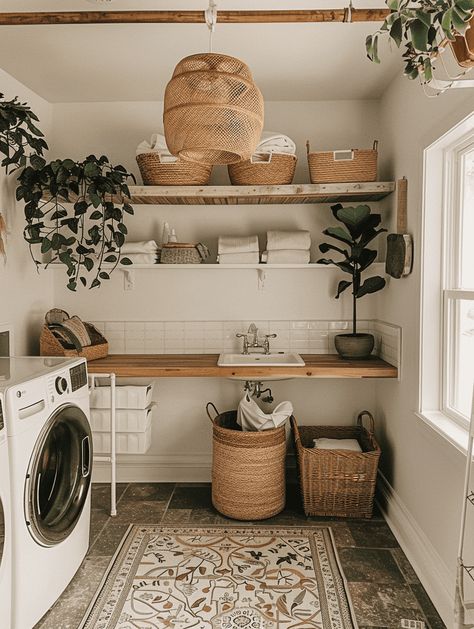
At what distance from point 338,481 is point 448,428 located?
0.96 m

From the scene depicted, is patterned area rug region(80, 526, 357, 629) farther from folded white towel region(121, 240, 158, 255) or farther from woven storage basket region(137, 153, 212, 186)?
woven storage basket region(137, 153, 212, 186)

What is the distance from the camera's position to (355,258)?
3.31 m

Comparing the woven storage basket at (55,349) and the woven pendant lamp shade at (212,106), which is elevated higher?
the woven pendant lamp shade at (212,106)

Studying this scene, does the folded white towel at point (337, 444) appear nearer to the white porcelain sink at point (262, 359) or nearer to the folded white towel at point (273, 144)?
the white porcelain sink at point (262, 359)

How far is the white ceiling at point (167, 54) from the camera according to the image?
2559 millimetres

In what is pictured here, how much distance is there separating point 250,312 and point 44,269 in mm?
1414

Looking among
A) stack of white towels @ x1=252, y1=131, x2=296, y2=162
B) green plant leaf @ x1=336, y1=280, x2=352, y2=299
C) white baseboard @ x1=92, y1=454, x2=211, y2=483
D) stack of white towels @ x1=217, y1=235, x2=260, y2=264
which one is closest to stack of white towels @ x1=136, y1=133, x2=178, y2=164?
stack of white towels @ x1=252, y1=131, x2=296, y2=162

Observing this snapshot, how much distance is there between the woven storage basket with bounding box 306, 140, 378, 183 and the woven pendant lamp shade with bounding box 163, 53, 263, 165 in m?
1.43

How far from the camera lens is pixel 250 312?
12.2 feet

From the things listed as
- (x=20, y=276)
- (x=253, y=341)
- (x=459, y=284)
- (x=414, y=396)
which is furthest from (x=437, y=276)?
(x=20, y=276)

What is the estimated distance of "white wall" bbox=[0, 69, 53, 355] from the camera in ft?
10.2

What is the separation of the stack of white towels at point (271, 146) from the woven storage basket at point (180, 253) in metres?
0.67

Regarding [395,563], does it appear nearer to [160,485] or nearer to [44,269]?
[160,485]

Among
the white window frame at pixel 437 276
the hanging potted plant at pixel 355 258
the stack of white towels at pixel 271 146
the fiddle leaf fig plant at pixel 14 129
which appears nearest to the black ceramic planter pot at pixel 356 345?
the hanging potted plant at pixel 355 258
